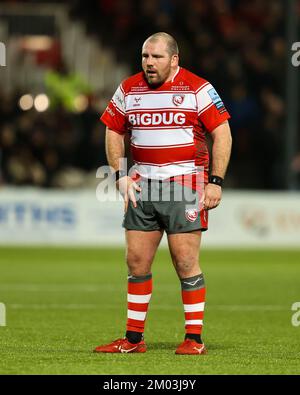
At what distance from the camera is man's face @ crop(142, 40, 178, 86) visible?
7965 mm

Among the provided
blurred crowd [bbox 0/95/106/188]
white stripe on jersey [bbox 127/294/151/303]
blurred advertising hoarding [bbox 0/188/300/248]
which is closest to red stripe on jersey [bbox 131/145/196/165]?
white stripe on jersey [bbox 127/294/151/303]

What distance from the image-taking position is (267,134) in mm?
21203

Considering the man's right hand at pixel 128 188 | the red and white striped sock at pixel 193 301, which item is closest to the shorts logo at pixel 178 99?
the man's right hand at pixel 128 188

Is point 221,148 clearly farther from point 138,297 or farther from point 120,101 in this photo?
point 138,297

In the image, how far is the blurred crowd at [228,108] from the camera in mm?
20875

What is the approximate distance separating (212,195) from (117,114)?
0.90 meters

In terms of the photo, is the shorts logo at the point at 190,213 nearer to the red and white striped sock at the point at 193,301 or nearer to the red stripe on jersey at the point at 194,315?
the red and white striped sock at the point at 193,301

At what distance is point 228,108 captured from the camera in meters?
20.9

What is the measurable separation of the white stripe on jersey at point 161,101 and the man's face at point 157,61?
109 millimetres

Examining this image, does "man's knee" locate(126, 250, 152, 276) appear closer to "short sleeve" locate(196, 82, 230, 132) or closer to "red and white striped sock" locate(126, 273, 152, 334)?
"red and white striped sock" locate(126, 273, 152, 334)

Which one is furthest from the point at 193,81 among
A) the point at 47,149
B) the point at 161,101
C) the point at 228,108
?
the point at 47,149

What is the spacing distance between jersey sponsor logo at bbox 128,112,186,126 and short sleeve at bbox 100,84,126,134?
14cm
